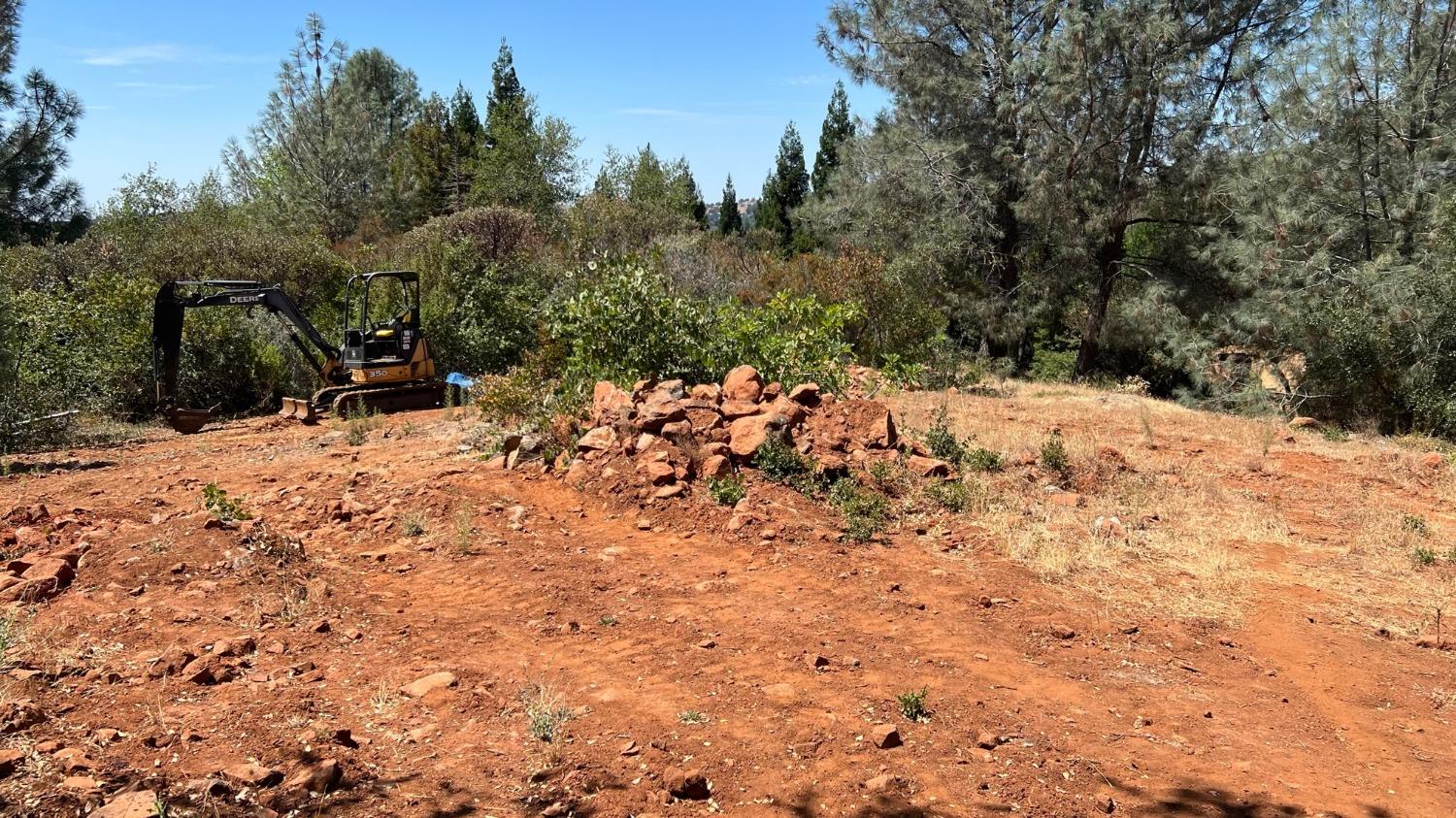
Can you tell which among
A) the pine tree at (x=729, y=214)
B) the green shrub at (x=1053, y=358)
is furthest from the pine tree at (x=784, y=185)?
the green shrub at (x=1053, y=358)

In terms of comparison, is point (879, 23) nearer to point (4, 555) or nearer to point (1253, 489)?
point (1253, 489)

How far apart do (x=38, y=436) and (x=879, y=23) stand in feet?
59.1

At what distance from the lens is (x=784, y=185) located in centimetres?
4831

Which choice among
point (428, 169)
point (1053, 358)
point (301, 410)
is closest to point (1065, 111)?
point (1053, 358)

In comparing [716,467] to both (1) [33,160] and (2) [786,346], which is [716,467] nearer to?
(2) [786,346]

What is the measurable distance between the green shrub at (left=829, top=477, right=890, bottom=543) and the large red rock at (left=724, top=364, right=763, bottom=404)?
1.48 metres

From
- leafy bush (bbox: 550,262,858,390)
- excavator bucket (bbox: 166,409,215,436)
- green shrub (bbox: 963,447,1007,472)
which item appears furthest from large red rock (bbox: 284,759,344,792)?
excavator bucket (bbox: 166,409,215,436)

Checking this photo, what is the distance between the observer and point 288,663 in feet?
15.3

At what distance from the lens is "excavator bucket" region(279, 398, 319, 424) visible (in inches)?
552

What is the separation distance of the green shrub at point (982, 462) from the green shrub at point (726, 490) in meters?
2.44

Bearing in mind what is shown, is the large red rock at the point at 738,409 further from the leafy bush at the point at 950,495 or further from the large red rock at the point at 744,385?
the leafy bush at the point at 950,495

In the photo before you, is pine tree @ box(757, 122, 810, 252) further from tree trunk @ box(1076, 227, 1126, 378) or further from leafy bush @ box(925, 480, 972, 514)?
leafy bush @ box(925, 480, 972, 514)

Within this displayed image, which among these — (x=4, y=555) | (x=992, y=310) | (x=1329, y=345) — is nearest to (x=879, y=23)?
(x=992, y=310)

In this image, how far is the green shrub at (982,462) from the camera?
345 inches
